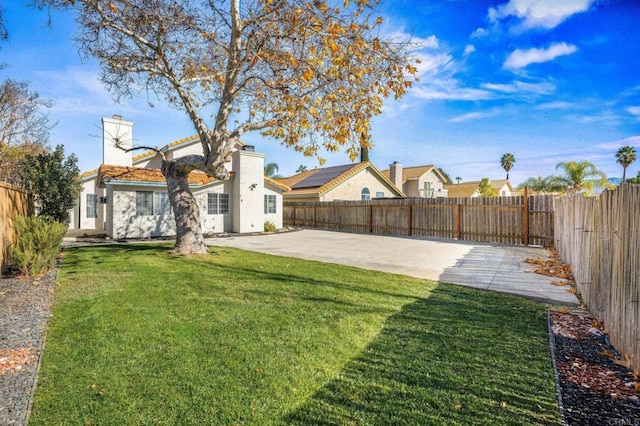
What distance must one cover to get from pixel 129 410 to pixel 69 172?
1242cm

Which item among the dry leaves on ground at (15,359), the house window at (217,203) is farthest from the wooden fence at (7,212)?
the house window at (217,203)

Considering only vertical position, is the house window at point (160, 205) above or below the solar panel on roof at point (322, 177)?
below

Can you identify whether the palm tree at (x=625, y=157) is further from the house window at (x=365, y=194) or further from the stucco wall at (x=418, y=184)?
the house window at (x=365, y=194)

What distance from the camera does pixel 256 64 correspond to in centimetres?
952

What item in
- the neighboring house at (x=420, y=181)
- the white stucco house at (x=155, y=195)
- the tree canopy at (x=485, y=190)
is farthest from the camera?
the tree canopy at (x=485, y=190)

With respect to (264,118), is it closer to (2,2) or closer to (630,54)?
(2,2)

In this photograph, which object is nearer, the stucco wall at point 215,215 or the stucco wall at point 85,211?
the stucco wall at point 215,215

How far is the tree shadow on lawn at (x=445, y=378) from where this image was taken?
2646 millimetres

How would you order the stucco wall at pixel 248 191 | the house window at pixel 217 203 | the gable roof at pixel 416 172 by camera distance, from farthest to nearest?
the gable roof at pixel 416 172 < the stucco wall at pixel 248 191 < the house window at pixel 217 203

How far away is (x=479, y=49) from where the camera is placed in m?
12.8

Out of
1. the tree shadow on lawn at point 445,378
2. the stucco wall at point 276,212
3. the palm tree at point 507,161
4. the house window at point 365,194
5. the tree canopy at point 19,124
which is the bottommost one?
the tree shadow on lawn at point 445,378

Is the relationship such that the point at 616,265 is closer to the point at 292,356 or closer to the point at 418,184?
the point at 292,356

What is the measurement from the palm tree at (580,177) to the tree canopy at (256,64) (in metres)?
21.0

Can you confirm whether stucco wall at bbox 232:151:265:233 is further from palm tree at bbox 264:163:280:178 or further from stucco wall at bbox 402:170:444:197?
palm tree at bbox 264:163:280:178
